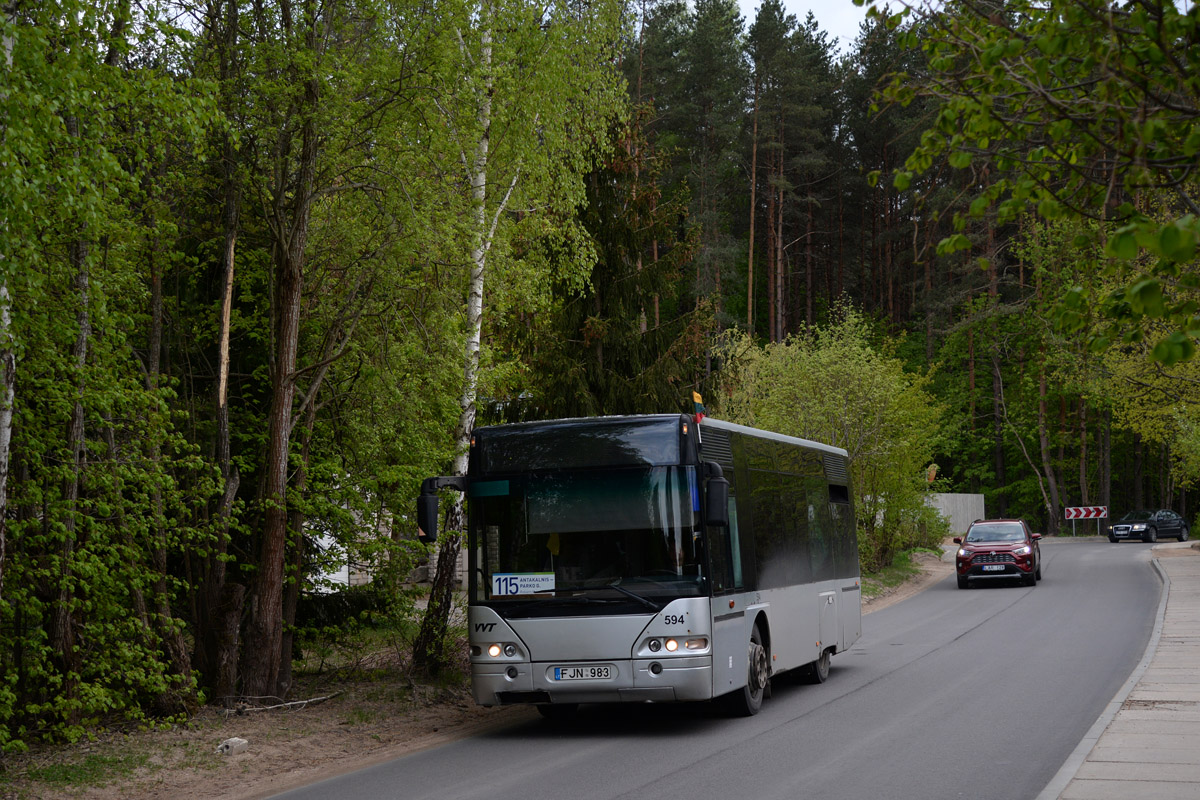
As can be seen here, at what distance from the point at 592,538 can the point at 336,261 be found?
508 centimetres

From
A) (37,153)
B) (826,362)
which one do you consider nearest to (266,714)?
(37,153)

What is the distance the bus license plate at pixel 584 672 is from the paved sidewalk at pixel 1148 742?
4.14 meters

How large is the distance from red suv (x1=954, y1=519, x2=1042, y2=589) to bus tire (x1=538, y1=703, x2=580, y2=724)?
22.4 metres

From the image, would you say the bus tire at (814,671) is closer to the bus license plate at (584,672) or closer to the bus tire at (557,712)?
the bus tire at (557,712)

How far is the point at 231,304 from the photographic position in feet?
48.2

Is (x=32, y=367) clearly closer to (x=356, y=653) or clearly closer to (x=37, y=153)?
(x=37, y=153)

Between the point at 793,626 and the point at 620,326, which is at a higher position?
the point at 620,326

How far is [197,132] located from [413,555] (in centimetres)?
613

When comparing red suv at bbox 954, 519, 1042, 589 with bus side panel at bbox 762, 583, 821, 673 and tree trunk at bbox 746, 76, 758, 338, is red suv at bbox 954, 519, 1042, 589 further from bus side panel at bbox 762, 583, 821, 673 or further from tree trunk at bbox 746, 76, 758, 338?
tree trunk at bbox 746, 76, 758, 338

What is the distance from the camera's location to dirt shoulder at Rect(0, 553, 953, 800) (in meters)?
9.74

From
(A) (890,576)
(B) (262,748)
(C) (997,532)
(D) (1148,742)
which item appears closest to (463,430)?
(B) (262,748)


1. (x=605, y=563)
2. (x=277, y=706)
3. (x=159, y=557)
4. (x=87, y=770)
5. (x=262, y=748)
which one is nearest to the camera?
(x=87, y=770)

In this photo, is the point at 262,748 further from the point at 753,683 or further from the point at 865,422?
the point at 865,422

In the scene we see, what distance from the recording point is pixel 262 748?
11.3m
